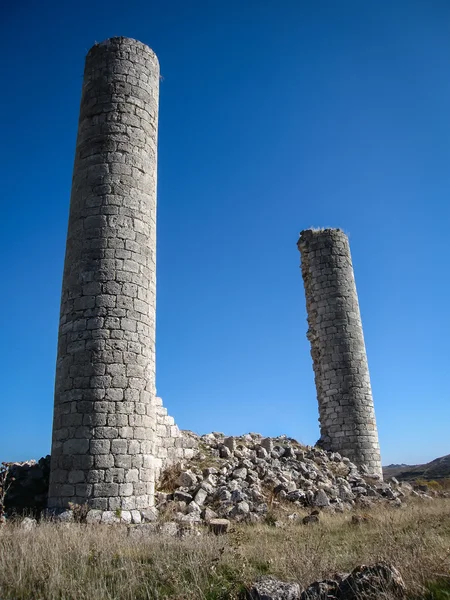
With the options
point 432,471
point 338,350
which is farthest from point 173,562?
point 432,471

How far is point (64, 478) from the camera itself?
25.5 ft

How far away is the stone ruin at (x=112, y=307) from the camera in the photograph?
25.6ft

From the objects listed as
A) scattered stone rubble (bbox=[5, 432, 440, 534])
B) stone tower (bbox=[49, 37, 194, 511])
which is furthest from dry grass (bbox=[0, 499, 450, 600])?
scattered stone rubble (bbox=[5, 432, 440, 534])

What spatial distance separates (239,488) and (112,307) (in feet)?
13.7

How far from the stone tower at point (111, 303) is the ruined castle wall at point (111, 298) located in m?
0.02

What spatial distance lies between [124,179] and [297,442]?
9.05 meters

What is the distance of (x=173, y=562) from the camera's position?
15.0ft

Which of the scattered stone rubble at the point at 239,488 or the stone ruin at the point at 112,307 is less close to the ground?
the stone ruin at the point at 112,307

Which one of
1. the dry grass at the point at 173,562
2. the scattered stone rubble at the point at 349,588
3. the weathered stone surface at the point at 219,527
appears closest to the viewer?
the scattered stone rubble at the point at 349,588

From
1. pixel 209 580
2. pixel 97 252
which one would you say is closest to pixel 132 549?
pixel 209 580

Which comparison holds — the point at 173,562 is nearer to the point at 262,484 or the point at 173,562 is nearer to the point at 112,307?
the point at 112,307

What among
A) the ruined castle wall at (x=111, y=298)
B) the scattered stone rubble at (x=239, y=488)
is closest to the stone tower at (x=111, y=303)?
the ruined castle wall at (x=111, y=298)

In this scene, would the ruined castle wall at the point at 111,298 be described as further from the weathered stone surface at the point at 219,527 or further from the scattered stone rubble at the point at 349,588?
the scattered stone rubble at the point at 349,588

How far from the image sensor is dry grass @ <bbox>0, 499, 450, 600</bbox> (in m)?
4.02
